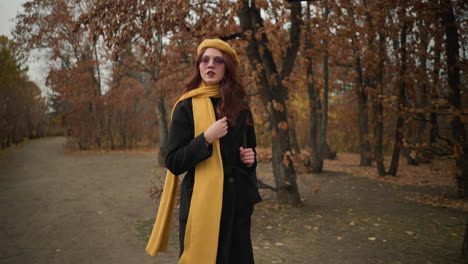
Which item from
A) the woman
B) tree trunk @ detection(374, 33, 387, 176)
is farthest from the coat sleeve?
tree trunk @ detection(374, 33, 387, 176)

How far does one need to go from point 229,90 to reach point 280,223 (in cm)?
380

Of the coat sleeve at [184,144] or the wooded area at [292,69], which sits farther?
the wooded area at [292,69]

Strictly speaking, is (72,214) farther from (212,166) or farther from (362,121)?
(362,121)

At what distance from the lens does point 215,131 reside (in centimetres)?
204

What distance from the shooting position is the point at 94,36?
192 inches

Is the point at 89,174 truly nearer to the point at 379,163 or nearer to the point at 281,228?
the point at 281,228

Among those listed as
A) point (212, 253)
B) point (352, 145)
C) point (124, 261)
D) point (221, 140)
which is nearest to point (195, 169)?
point (221, 140)

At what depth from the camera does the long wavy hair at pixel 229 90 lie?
2211mm

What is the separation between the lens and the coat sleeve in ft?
6.70

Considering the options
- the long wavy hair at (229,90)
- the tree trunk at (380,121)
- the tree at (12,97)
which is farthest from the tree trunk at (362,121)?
the tree at (12,97)

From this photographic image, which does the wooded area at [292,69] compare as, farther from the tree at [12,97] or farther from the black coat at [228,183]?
the black coat at [228,183]

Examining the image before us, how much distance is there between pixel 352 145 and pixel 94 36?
48.3 ft

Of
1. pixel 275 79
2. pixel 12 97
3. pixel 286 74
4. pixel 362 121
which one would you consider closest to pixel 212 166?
pixel 275 79

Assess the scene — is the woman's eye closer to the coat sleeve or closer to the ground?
the coat sleeve
